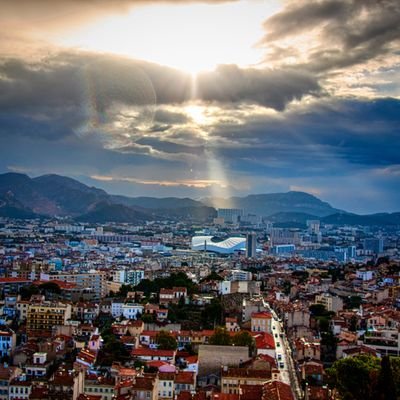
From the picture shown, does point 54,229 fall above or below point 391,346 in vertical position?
above

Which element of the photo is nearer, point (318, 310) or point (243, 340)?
point (243, 340)

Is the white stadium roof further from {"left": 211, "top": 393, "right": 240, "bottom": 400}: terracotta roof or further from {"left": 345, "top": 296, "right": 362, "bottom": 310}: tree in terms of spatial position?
{"left": 211, "top": 393, "right": 240, "bottom": 400}: terracotta roof

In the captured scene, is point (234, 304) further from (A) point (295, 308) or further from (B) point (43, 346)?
(B) point (43, 346)

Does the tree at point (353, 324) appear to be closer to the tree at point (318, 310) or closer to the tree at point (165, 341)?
the tree at point (318, 310)

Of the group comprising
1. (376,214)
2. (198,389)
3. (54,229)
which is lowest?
(198,389)

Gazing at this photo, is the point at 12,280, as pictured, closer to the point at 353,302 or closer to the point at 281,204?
the point at 353,302

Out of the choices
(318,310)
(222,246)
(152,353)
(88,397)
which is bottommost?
(88,397)

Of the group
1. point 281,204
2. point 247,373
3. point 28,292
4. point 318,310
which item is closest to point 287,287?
point 318,310

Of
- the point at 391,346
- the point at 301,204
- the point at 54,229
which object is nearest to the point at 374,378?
the point at 391,346
